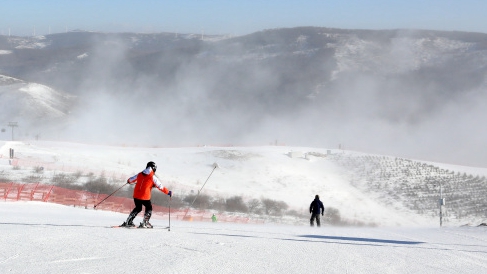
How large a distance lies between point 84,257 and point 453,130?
145 m

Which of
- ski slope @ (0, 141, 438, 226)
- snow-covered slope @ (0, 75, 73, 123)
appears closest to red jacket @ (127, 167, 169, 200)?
ski slope @ (0, 141, 438, 226)

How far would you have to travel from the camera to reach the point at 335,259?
39.3 ft

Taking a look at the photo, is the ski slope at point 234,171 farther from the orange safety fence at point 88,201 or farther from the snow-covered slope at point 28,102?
the snow-covered slope at point 28,102

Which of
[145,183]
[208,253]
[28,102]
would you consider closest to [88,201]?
[145,183]

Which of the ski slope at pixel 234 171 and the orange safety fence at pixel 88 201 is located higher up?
the ski slope at pixel 234 171

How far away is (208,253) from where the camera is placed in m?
11.8

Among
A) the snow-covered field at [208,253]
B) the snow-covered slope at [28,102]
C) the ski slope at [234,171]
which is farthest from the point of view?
the snow-covered slope at [28,102]

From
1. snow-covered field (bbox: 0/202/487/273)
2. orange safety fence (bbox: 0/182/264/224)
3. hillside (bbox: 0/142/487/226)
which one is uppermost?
hillside (bbox: 0/142/487/226)

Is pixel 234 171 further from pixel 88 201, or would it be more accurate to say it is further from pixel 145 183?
pixel 145 183

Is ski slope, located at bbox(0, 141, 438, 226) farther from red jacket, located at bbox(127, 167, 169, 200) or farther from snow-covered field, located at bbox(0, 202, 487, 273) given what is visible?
snow-covered field, located at bbox(0, 202, 487, 273)

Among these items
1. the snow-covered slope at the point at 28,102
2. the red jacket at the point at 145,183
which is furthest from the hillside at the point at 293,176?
the snow-covered slope at the point at 28,102

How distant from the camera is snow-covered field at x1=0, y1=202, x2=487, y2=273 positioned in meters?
10.2

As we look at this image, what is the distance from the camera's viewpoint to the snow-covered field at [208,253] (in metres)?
10.2

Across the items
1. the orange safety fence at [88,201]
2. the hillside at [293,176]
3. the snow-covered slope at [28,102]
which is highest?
the snow-covered slope at [28,102]
